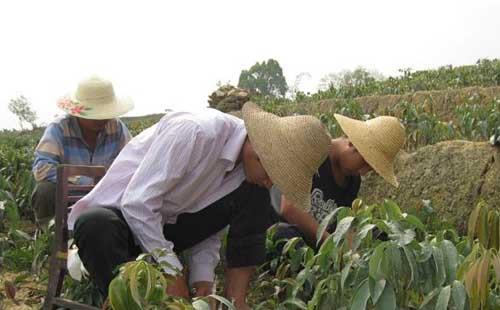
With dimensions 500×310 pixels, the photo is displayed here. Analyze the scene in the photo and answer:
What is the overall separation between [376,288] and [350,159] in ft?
4.20

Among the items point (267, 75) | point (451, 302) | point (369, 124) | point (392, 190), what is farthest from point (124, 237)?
point (267, 75)

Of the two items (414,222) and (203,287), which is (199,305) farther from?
(203,287)

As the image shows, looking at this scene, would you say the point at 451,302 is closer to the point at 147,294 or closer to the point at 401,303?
the point at 401,303

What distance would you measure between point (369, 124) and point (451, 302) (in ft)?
4.29

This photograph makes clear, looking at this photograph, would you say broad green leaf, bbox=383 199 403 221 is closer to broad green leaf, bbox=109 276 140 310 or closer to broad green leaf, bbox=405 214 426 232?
broad green leaf, bbox=405 214 426 232

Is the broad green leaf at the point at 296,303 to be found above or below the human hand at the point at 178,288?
below

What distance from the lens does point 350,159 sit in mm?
2639

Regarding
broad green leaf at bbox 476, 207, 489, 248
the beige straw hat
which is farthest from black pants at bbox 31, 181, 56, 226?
broad green leaf at bbox 476, 207, 489, 248

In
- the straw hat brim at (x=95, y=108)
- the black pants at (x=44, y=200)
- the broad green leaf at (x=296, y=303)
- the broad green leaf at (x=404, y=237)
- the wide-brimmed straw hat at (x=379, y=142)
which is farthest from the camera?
the black pants at (x=44, y=200)

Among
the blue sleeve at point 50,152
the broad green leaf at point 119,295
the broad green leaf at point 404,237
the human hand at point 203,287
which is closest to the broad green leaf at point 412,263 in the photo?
the broad green leaf at point 404,237

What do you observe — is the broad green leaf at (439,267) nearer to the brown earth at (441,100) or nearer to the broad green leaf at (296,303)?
the broad green leaf at (296,303)

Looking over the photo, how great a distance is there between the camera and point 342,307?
157 cm

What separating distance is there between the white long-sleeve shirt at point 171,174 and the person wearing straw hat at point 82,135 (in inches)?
37.5

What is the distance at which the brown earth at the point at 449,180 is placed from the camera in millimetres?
3305
